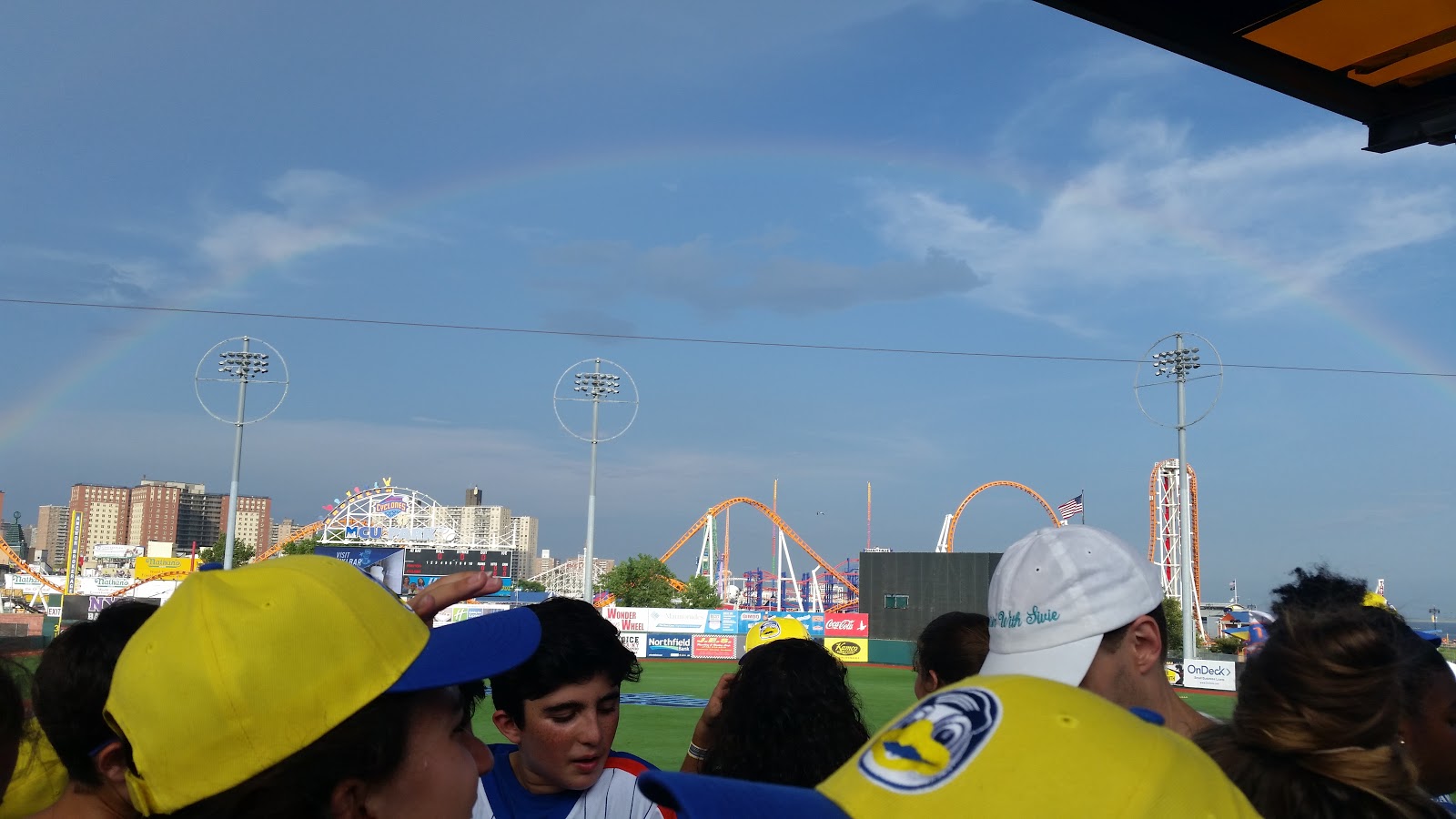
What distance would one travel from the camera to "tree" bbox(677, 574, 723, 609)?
242ft

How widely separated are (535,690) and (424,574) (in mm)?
115785

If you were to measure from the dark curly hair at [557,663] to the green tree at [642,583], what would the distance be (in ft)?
220

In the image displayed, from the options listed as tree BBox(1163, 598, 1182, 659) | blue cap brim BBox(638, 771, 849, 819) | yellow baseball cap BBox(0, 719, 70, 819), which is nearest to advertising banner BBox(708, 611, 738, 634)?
tree BBox(1163, 598, 1182, 659)

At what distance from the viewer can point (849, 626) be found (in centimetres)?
4538

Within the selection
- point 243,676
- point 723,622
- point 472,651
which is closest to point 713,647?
point 723,622

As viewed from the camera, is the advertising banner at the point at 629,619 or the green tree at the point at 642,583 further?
the green tree at the point at 642,583

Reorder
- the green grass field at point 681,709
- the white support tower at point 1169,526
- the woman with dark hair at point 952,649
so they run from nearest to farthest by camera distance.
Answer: the woman with dark hair at point 952,649
the green grass field at point 681,709
the white support tower at point 1169,526

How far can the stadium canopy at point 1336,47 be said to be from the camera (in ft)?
10.6

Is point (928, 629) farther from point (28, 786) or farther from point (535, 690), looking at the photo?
point (28, 786)

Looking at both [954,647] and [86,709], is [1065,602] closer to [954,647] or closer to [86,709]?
[954,647]

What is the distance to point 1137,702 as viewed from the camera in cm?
218

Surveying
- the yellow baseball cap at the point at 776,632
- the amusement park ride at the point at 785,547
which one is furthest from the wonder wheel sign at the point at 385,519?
the yellow baseball cap at the point at 776,632

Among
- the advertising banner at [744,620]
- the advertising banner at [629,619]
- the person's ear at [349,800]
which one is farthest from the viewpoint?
the advertising banner at [744,620]

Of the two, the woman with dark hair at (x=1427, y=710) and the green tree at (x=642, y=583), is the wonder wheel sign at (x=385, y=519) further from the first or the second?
the woman with dark hair at (x=1427, y=710)
